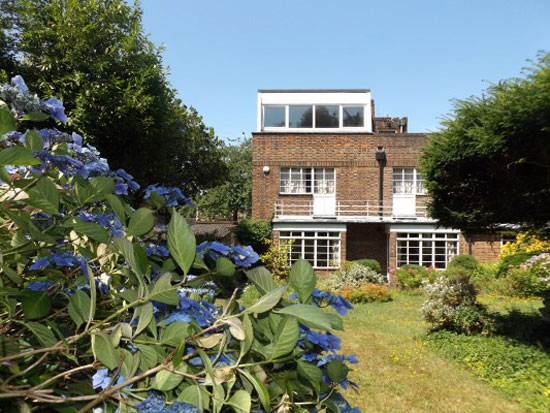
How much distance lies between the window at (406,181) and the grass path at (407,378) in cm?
1057

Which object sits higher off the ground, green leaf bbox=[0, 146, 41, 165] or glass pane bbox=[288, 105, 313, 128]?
glass pane bbox=[288, 105, 313, 128]

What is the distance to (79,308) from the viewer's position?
41.0 inches

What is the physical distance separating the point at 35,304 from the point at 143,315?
34 centimetres

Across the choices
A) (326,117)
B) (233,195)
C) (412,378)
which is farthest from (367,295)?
(233,195)

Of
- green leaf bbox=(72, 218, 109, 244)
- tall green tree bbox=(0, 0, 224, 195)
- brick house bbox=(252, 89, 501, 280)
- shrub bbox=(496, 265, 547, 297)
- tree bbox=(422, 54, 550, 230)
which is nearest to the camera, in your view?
green leaf bbox=(72, 218, 109, 244)

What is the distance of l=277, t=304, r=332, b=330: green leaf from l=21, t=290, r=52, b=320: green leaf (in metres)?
Result: 0.68

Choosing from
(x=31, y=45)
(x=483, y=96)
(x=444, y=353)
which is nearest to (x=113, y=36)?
(x=31, y=45)

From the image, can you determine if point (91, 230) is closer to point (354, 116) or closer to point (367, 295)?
point (367, 295)

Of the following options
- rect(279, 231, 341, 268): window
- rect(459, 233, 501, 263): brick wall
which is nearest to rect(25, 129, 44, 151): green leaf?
rect(279, 231, 341, 268): window

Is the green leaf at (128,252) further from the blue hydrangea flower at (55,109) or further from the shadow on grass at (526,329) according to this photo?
the shadow on grass at (526,329)

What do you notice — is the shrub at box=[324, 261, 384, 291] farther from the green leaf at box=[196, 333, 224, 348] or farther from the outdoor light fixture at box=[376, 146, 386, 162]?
the green leaf at box=[196, 333, 224, 348]

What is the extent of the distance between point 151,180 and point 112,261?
41.7 ft

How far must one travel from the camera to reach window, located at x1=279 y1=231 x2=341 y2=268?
18266 mm

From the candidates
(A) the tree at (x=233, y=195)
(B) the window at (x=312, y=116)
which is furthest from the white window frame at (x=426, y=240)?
(A) the tree at (x=233, y=195)
